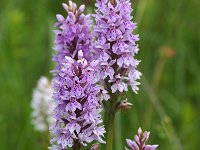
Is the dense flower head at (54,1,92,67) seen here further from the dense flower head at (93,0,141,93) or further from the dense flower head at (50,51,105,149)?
the dense flower head at (50,51,105,149)

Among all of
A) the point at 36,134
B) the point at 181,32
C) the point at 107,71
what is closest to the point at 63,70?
the point at 107,71

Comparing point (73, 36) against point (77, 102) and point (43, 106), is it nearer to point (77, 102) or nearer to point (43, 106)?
point (77, 102)

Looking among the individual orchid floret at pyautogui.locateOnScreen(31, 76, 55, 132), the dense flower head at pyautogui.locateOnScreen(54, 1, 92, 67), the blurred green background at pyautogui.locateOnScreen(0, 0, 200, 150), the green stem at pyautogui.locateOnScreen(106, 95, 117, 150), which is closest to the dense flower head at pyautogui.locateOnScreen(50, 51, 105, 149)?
the green stem at pyautogui.locateOnScreen(106, 95, 117, 150)

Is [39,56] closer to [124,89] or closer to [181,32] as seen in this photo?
[181,32]

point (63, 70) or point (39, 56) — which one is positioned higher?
point (39, 56)

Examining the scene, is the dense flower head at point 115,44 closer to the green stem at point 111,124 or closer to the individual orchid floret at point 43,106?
the green stem at point 111,124

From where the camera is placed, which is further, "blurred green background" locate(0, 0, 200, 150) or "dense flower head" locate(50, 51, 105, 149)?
"blurred green background" locate(0, 0, 200, 150)
